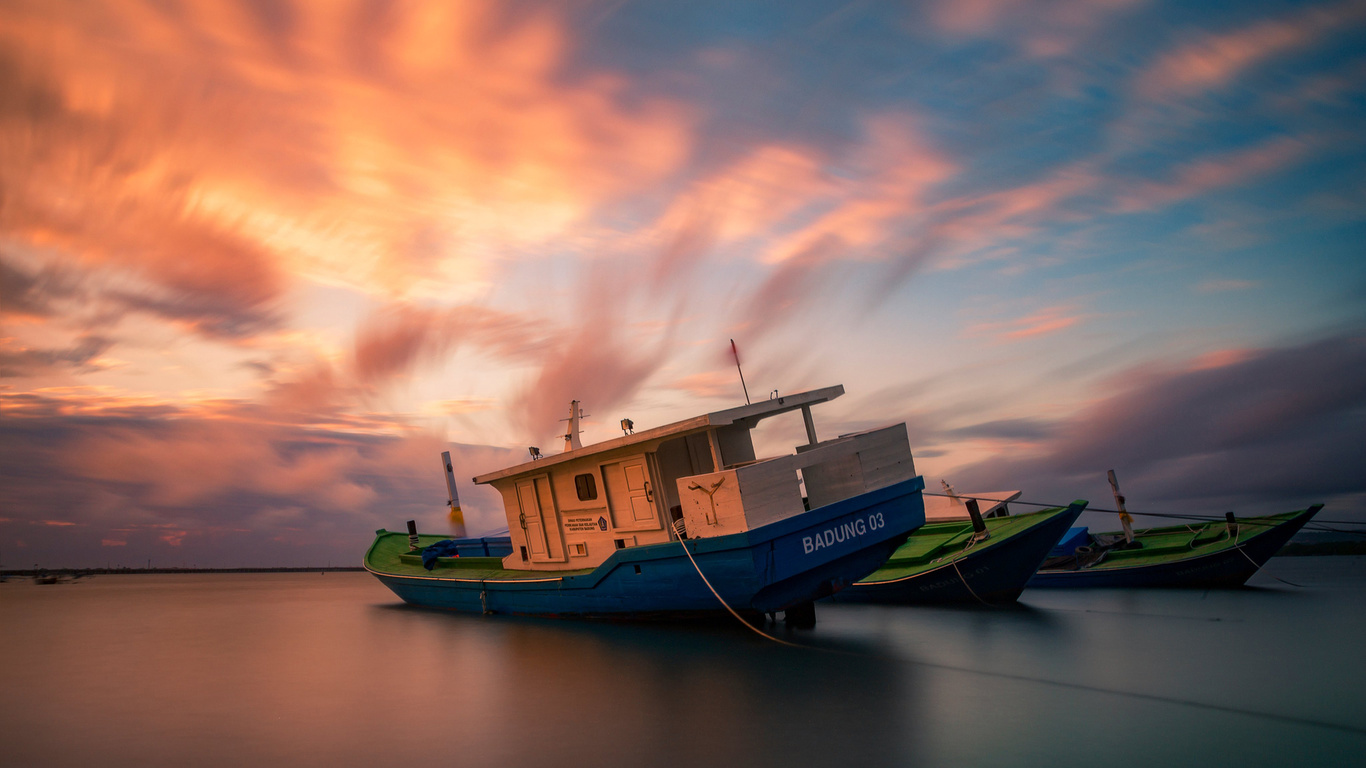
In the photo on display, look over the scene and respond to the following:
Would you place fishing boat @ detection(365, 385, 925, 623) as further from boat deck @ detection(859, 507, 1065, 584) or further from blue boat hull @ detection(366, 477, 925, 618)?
boat deck @ detection(859, 507, 1065, 584)

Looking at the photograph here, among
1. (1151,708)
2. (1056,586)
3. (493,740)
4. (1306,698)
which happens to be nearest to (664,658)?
(493,740)

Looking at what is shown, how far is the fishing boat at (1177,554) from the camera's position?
695 inches

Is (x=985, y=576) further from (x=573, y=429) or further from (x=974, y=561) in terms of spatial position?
(x=573, y=429)

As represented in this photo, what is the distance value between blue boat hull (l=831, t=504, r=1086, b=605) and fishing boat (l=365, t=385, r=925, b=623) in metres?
4.14

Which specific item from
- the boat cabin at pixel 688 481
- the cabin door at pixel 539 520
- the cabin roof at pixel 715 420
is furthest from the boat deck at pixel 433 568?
the cabin roof at pixel 715 420

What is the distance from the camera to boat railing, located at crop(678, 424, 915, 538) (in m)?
11.0

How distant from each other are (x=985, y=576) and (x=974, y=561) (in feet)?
1.78

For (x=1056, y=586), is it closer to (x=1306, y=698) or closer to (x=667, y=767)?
(x=1306, y=698)

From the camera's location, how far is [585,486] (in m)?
14.6

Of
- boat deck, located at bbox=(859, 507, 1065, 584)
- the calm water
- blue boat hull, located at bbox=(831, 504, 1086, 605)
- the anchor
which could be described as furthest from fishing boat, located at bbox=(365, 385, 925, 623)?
boat deck, located at bbox=(859, 507, 1065, 584)

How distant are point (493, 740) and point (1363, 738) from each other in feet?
28.4

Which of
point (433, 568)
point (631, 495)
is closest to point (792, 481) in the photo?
point (631, 495)

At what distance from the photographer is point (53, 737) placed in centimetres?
938

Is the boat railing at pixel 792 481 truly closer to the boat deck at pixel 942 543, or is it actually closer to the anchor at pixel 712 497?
the anchor at pixel 712 497
